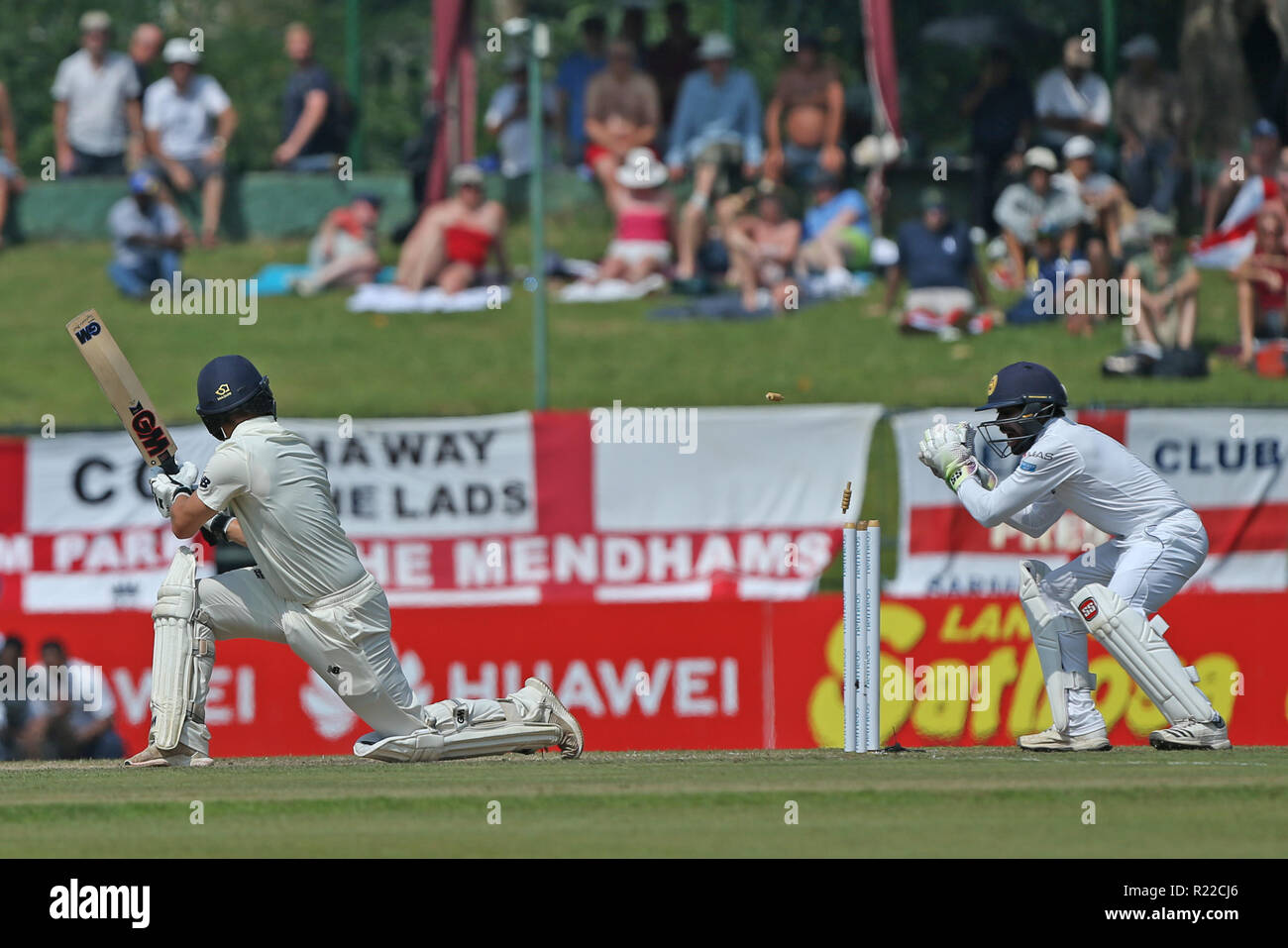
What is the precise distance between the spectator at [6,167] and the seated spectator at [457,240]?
4425mm

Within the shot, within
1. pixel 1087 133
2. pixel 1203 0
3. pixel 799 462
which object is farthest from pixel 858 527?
pixel 1203 0

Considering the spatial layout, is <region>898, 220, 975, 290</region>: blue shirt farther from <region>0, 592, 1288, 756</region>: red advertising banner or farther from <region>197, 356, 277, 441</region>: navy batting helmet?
<region>197, 356, 277, 441</region>: navy batting helmet

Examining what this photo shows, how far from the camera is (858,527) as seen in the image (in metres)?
9.84

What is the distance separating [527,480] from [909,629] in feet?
13.3

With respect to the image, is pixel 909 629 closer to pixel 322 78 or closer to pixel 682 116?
pixel 682 116

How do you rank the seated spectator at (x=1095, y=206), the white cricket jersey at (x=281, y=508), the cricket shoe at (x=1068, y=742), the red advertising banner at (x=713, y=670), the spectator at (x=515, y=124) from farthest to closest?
the spectator at (x=515, y=124) → the seated spectator at (x=1095, y=206) → the red advertising banner at (x=713, y=670) → the cricket shoe at (x=1068, y=742) → the white cricket jersey at (x=281, y=508)

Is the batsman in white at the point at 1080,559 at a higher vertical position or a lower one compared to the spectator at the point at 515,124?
lower

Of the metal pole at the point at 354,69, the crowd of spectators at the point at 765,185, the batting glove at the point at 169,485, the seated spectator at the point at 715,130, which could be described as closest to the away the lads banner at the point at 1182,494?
the crowd of spectators at the point at 765,185

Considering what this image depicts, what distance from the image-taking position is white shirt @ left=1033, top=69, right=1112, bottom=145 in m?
21.7

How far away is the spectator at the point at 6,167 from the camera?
22250mm

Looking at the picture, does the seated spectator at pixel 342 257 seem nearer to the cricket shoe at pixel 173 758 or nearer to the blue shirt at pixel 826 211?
the blue shirt at pixel 826 211

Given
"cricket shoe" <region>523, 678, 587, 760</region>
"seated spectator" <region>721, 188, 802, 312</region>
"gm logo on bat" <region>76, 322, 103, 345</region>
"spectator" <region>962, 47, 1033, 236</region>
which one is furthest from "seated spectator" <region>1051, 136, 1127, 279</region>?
"gm logo on bat" <region>76, 322, 103, 345</region>

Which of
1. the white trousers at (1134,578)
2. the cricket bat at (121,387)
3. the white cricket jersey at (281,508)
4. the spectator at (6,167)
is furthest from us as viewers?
the spectator at (6,167)

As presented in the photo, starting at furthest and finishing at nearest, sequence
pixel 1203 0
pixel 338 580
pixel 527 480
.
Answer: pixel 1203 0, pixel 527 480, pixel 338 580
